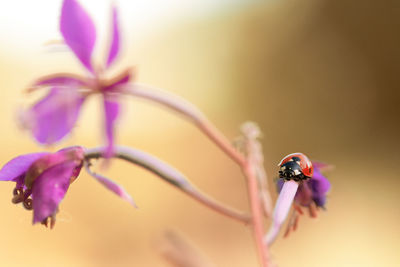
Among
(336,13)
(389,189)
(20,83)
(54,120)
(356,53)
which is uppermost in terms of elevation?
(336,13)

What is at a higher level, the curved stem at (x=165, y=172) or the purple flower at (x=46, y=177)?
the curved stem at (x=165, y=172)

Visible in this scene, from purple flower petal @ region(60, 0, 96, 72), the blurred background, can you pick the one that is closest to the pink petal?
purple flower petal @ region(60, 0, 96, 72)

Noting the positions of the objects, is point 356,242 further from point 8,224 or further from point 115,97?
point 115,97

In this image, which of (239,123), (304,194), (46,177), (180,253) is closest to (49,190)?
(46,177)

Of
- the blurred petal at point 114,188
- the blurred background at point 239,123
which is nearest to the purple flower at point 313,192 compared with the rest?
the blurred petal at point 114,188

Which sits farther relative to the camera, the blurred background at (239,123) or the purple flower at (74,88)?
the blurred background at (239,123)

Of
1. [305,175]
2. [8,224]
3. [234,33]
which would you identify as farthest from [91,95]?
[234,33]

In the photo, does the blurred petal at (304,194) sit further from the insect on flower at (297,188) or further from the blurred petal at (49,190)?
the blurred petal at (49,190)
